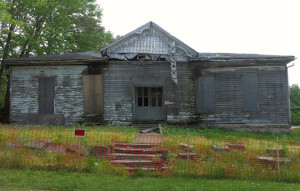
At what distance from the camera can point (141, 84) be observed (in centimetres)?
1355

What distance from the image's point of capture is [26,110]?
13609 millimetres

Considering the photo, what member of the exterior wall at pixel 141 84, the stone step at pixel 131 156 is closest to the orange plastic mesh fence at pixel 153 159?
the stone step at pixel 131 156

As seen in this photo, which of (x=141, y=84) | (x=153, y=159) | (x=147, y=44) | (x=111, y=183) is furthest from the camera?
(x=147, y=44)

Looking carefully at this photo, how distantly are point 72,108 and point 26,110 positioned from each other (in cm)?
283

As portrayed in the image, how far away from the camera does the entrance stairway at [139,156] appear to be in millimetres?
6402

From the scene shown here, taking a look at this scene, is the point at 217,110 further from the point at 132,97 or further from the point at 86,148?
the point at 86,148

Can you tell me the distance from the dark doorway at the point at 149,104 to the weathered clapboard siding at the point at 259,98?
2.64 metres

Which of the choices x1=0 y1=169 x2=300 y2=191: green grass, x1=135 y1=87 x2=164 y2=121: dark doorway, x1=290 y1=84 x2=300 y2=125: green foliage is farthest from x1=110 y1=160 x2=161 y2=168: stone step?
x1=290 y1=84 x2=300 y2=125: green foliage

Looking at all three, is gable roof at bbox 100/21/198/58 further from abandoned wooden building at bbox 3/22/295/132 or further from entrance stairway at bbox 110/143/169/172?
entrance stairway at bbox 110/143/169/172

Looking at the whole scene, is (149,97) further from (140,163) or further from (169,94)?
(140,163)

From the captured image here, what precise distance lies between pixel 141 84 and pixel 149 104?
1.39m

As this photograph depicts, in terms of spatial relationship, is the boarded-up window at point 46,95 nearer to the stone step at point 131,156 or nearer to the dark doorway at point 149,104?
the dark doorway at point 149,104

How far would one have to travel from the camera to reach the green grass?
4.83 meters

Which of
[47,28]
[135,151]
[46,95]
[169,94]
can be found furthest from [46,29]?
[135,151]
